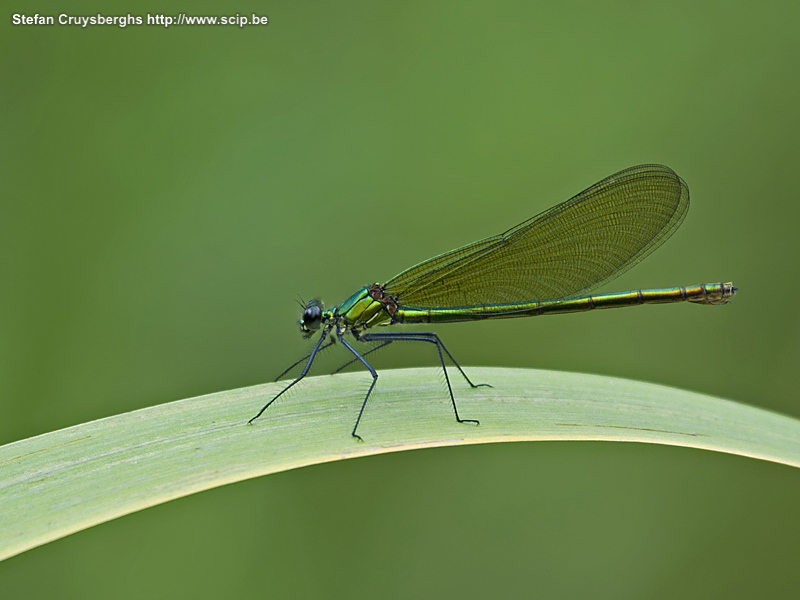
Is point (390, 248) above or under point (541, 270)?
above

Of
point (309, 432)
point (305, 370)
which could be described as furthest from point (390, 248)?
point (309, 432)

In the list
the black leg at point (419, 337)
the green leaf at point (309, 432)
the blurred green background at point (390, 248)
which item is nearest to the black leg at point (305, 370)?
the green leaf at point (309, 432)

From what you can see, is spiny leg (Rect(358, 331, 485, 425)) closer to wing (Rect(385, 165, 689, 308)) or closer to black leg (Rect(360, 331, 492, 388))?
black leg (Rect(360, 331, 492, 388))

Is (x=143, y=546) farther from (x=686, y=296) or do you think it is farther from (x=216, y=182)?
(x=686, y=296)

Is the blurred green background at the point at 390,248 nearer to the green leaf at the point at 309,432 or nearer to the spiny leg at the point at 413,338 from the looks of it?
the spiny leg at the point at 413,338

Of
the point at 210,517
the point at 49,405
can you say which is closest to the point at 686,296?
the point at 210,517

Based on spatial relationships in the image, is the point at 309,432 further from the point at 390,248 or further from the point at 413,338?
the point at 390,248
